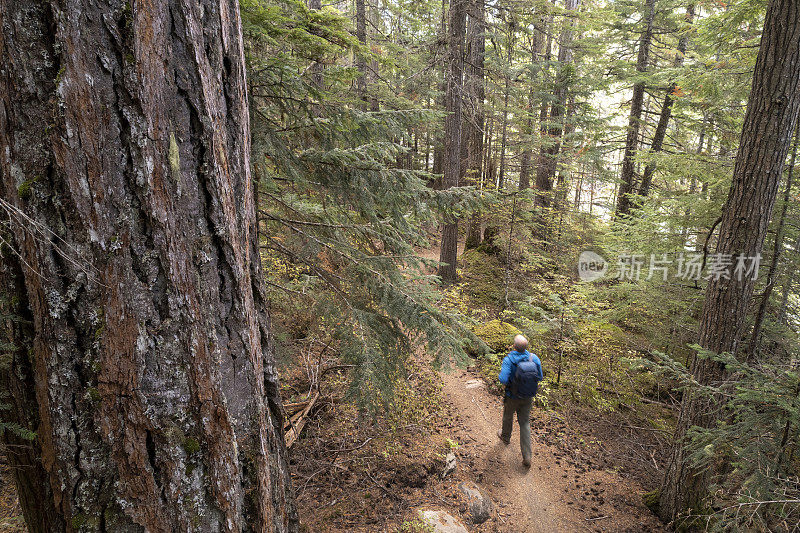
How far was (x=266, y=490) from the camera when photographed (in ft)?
5.47

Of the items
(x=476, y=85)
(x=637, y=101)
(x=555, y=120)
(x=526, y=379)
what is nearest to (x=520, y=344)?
(x=526, y=379)

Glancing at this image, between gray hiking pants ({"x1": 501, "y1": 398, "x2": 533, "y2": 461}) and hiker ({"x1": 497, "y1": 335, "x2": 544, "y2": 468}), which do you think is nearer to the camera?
hiker ({"x1": 497, "y1": 335, "x2": 544, "y2": 468})

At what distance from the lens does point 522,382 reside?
617 cm

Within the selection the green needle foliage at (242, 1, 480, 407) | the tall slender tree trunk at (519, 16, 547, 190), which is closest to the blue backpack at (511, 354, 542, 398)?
the green needle foliage at (242, 1, 480, 407)

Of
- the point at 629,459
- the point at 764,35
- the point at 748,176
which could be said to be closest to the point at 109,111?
the point at 748,176

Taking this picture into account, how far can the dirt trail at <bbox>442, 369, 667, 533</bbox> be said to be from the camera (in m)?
5.48

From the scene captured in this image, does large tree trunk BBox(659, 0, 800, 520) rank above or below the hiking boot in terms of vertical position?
above

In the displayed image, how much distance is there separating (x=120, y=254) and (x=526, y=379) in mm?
6031

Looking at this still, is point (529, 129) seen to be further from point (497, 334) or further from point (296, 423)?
point (296, 423)

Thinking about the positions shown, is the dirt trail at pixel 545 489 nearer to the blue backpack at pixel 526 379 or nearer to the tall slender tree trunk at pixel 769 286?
the blue backpack at pixel 526 379

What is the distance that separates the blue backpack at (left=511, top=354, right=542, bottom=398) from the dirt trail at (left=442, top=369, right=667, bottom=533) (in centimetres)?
119

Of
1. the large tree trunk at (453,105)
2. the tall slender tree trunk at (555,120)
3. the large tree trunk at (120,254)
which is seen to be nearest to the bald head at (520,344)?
the large tree trunk at (453,105)

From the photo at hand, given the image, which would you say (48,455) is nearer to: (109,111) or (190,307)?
(190,307)
